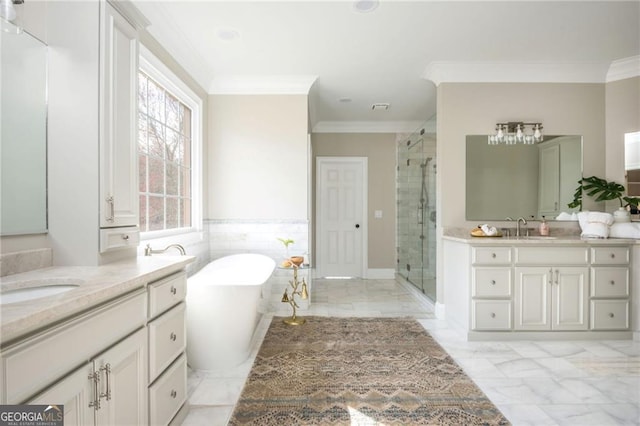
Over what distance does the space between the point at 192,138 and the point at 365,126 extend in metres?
3.02

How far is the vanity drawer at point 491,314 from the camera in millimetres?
2881

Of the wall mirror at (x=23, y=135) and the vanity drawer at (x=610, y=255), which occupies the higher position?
the wall mirror at (x=23, y=135)

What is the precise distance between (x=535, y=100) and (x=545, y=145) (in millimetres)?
481

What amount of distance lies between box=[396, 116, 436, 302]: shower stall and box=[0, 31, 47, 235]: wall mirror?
11.5ft

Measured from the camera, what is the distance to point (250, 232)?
377 centimetres

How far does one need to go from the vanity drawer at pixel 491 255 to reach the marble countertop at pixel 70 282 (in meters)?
2.32

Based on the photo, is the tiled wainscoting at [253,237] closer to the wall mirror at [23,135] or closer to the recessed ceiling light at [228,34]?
the recessed ceiling light at [228,34]

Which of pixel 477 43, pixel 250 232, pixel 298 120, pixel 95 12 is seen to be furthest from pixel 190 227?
pixel 477 43

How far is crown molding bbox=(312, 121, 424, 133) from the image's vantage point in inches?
218

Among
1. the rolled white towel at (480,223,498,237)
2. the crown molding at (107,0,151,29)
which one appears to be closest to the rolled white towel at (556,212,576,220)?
the rolled white towel at (480,223,498,237)

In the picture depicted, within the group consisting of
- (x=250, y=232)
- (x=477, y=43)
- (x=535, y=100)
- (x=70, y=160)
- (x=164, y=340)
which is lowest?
(x=164, y=340)

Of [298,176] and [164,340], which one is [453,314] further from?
[164,340]

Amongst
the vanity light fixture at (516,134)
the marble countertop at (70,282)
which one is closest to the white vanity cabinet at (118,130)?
the marble countertop at (70,282)

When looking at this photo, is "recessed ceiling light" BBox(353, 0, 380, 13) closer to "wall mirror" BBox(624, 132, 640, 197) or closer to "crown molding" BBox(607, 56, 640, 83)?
"crown molding" BBox(607, 56, 640, 83)
